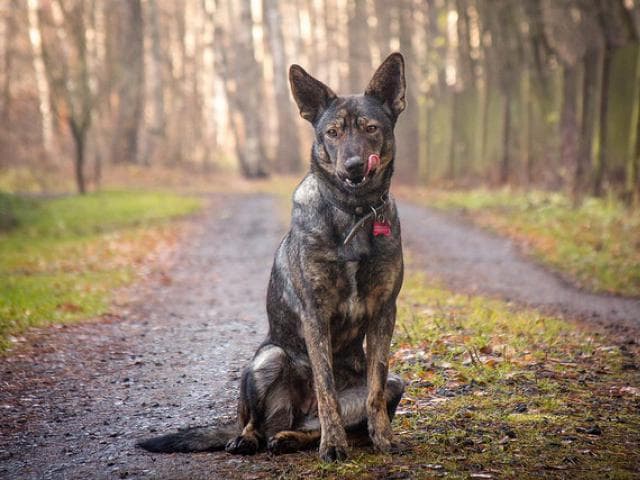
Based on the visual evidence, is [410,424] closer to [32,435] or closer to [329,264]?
[329,264]

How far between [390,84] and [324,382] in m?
2.10

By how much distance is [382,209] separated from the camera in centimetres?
482

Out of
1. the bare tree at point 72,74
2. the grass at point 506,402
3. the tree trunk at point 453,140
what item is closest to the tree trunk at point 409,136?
the tree trunk at point 453,140

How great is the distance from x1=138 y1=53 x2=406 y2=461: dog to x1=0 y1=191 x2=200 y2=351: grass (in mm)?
4515

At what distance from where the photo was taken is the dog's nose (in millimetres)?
4539

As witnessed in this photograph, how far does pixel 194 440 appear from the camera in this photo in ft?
15.6

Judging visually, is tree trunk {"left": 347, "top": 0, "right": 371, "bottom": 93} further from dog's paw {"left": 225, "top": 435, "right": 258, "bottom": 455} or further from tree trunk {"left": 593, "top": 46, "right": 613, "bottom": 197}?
dog's paw {"left": 225, "top": 435, "right": 258, "bottom": 455}

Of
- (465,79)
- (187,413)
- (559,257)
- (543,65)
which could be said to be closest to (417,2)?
(465,79)

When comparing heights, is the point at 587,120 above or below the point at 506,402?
above

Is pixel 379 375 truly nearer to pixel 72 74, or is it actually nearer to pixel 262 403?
pixel 262 403

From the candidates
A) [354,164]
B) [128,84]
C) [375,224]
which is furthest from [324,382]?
[128,84]

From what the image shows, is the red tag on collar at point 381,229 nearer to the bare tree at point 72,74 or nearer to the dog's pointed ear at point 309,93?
the dog's pointed ear at point 309,93

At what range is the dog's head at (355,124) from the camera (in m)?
4.64

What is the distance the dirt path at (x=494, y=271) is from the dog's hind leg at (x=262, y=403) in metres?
5.60
